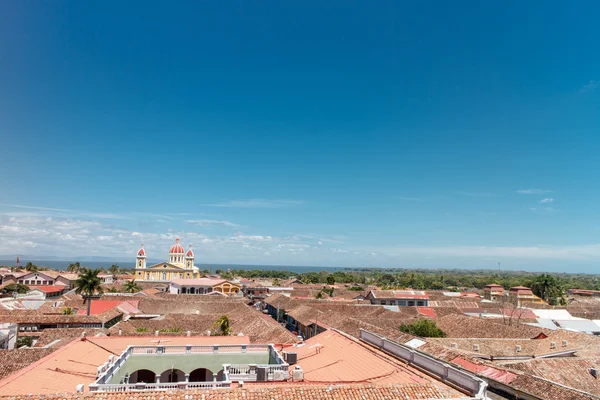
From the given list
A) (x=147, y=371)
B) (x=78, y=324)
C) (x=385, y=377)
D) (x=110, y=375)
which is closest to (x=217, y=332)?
(x=78, y=324)

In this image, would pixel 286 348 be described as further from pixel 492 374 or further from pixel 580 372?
pixel 580 372

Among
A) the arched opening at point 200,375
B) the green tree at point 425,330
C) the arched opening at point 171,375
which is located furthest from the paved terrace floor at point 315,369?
the green tree at point 425,330

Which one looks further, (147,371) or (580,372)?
(580,372)

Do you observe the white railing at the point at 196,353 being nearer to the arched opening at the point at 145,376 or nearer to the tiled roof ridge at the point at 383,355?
the arched opening at the point at 145,376

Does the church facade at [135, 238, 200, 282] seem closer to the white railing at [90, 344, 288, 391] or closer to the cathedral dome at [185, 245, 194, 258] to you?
the cathedral dome at [185, 245, 194, 258]

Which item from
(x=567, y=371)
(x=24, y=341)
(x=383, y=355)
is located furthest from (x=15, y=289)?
(x=567, y=371)

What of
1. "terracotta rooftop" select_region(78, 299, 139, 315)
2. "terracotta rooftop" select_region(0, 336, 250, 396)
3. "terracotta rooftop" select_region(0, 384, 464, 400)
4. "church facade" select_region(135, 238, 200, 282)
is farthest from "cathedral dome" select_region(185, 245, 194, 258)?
"terracotta rooftop" select_region(0, 384, 464, 400)

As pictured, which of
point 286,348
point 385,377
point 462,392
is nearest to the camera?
point 462,392
